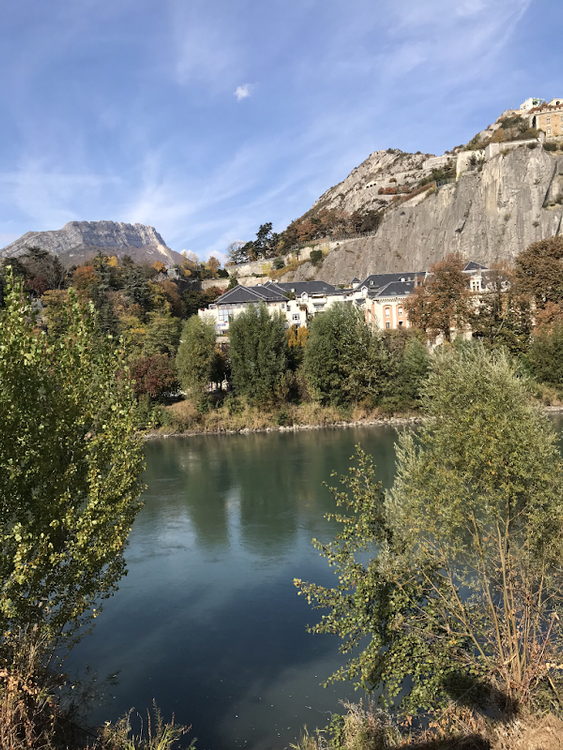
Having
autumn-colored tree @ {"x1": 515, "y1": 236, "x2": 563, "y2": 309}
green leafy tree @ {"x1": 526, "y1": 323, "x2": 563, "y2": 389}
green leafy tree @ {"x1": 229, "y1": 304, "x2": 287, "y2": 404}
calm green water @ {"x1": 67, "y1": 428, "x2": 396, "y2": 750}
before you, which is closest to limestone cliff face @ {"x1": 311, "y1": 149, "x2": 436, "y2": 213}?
autumn-colored tree @ {"x1": 515, "y1": 236, "x2": 563, "y2": 309}

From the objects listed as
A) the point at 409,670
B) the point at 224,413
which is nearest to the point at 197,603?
the point at 409,670

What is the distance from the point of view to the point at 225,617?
11203 mm

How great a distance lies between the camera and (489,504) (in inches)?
290

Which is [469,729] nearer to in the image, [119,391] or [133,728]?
[133,728]

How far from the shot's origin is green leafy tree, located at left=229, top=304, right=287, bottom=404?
3572 centimetres

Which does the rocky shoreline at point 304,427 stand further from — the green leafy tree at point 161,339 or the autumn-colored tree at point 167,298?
the autumn-colored tree at point 167,298

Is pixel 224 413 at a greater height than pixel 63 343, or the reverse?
pixel 63 343

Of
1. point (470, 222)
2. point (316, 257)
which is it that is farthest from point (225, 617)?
point (316, 257)

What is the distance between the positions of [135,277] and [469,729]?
174ft

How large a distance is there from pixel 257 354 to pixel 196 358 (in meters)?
4.33


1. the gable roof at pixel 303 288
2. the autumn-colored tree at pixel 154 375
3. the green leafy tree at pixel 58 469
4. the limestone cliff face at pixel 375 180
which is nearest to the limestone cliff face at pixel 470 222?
the gable roof at pixel 303 288

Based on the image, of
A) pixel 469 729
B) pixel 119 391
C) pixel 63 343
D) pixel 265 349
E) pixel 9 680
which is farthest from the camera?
pixel 265 349

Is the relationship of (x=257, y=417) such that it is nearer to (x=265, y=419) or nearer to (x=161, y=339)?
(x=265, y=419)

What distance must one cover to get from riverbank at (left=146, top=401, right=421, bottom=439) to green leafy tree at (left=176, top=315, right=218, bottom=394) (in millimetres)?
1848
